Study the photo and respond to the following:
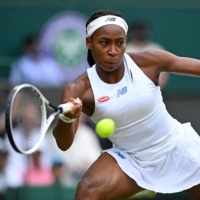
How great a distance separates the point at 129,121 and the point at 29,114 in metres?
0.84

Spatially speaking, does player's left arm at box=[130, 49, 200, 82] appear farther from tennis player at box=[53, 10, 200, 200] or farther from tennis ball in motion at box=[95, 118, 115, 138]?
tennis ball in motion at box=[95, 118, 115, 138]

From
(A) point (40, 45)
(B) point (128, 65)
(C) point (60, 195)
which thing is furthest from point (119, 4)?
(B) point (128, 65)

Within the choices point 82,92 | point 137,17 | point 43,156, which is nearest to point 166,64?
point 82,92

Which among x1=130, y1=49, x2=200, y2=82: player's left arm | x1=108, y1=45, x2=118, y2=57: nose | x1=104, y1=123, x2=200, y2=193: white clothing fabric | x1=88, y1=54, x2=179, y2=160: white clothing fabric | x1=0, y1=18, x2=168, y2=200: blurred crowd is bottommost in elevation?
x1=0, y1=18, x2=168, y2=200: blurred crowd

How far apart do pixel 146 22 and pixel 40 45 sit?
175 centimetres

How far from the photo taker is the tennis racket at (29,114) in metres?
5.30

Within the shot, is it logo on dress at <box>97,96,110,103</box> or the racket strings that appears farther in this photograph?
logo on dress at <box>97,96,110,103</box>

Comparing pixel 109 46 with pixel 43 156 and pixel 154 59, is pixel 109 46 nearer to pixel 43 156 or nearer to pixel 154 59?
pixel 154 59

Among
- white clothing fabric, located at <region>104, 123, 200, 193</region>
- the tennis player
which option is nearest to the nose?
the tennis player

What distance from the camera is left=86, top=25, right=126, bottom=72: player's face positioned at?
5.74 metres

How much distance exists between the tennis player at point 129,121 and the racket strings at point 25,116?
19cm

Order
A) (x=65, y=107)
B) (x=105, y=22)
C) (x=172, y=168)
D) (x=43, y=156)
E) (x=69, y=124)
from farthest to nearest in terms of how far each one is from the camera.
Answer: (x=43, y=156) → (x=172, y=168) → (x=105, y=22) → (x=69, y=124) → (x=65, y=107)

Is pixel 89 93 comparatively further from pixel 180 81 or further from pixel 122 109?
pixel 180 81

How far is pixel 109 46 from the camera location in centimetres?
575
